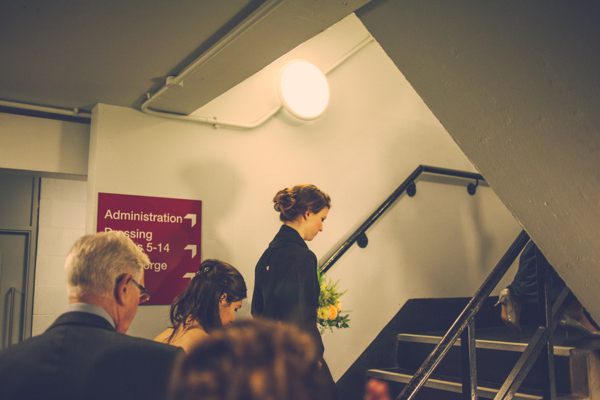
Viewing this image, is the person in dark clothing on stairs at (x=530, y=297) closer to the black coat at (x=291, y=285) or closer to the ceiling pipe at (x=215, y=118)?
the black coat at (x=291, y=285)

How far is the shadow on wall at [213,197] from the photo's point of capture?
3352mm

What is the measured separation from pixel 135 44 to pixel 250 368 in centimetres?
217

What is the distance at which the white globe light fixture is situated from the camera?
3693 mm

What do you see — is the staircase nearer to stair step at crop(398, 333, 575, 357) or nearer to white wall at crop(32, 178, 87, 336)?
stair step at crop(398, 333, 575, 357)

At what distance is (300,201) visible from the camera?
265cm

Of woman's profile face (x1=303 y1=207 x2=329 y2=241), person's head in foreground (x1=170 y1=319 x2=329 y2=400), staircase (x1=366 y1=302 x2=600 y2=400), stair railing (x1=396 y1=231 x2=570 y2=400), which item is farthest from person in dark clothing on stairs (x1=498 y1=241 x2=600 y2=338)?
person's head in foreground (x1=170 y1=319 x2=329 y2=400)

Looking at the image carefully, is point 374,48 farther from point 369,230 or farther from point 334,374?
point 334,374

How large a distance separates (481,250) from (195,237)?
279 cm

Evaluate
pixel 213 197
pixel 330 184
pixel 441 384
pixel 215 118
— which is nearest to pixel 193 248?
pixel 213 197

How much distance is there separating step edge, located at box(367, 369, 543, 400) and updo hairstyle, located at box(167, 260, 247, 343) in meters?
1.44

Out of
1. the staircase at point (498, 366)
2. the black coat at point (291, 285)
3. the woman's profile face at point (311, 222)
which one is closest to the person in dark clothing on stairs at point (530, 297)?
the staircase at point (498, 366)

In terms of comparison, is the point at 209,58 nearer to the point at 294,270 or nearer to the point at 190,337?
the point at 294,270

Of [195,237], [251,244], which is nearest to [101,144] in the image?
[195,237]

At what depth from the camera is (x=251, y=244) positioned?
351 cm
